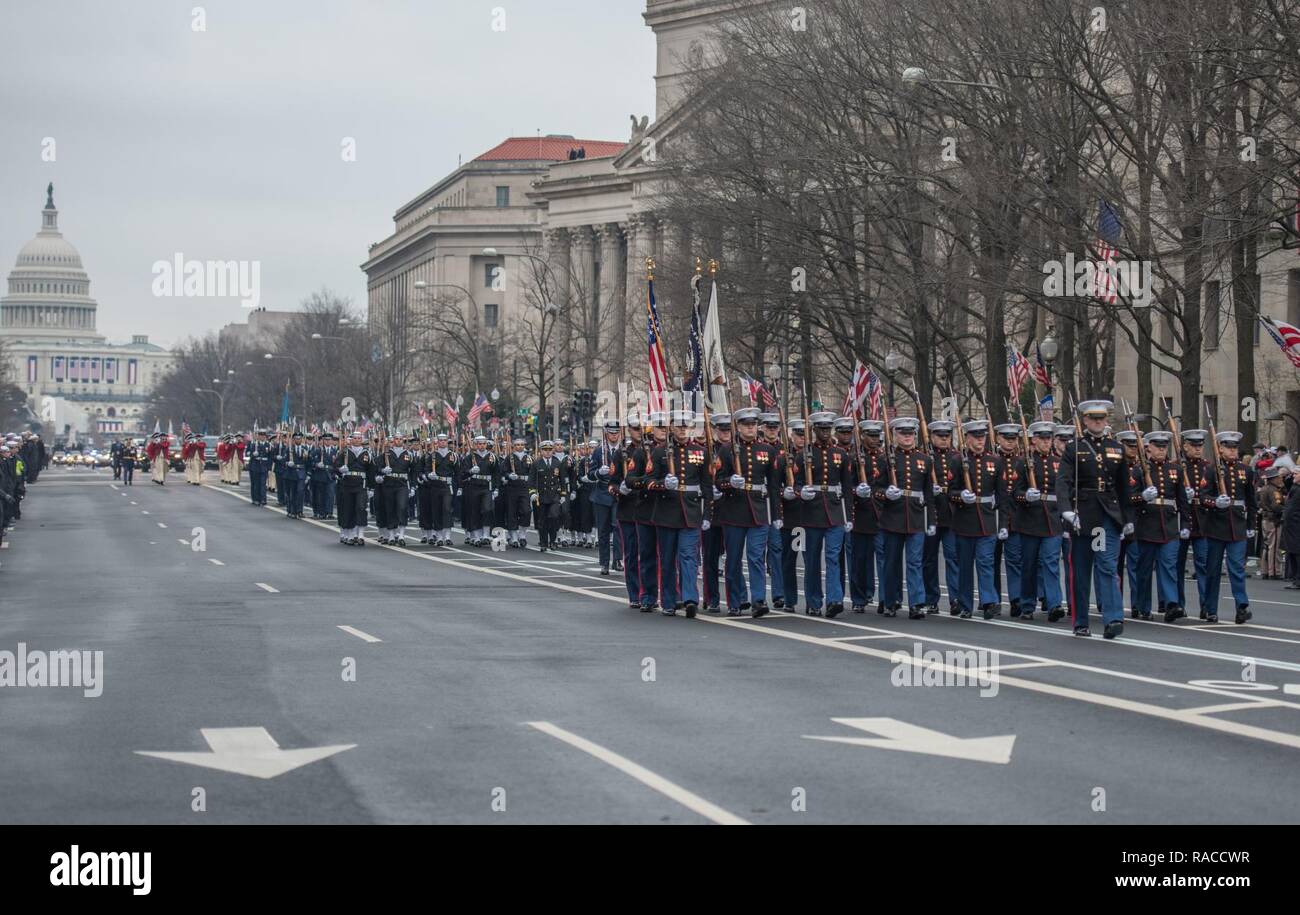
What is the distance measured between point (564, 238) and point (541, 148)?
3537 cm

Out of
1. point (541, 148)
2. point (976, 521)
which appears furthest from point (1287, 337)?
point (541, 148)

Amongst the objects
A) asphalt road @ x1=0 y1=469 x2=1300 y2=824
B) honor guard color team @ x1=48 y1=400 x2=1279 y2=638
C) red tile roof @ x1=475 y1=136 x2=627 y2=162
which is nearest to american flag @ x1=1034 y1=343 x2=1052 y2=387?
honor guard color team @ x1=48 y1=400 x2=1279 y2=638

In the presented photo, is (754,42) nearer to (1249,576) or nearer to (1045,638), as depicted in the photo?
(1249,576)

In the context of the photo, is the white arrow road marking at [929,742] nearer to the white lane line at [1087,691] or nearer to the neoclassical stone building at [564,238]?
the white lane line at [1087,691]

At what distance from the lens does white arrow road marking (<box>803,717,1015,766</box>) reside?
34.0 feet

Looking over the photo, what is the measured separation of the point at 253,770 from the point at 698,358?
18.9m

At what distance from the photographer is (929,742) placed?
10.8 meters

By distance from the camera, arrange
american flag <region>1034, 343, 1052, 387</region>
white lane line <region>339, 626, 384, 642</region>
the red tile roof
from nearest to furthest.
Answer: white lane line <region>339, 626, 384, 642</region>
american flag <region>1034, 343, 1052, 387</region>
the red tile roof

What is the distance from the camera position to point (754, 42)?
42.1m

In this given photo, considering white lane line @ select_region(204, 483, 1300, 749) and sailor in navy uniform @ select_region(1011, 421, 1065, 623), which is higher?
sailor in navy uniform @ select_region(1011, 421, 1065, 623)

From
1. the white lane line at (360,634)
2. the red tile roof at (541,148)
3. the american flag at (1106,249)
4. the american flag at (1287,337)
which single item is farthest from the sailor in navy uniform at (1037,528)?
the red tile roof at (541,148)

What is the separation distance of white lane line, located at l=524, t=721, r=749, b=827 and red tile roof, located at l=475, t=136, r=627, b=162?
4957 inches

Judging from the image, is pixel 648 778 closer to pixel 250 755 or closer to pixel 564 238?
pixel 250 755

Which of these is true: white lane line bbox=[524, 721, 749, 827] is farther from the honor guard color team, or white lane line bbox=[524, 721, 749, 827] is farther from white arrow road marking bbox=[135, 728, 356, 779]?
the honor guard color team
